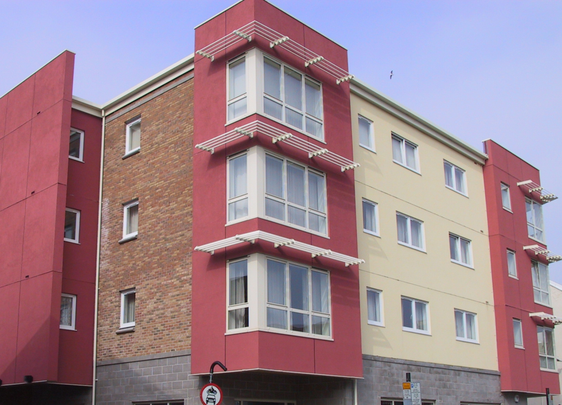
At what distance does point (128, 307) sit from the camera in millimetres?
21234

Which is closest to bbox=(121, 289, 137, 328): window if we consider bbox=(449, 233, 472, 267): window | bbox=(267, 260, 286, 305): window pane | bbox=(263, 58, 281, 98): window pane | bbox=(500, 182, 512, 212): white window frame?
bbox=(267, 260, 286, 305): window pane

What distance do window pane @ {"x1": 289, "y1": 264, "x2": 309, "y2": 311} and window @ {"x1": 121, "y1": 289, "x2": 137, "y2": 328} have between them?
17.3 ft

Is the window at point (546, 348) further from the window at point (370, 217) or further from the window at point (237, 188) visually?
the window at point (237, 188)

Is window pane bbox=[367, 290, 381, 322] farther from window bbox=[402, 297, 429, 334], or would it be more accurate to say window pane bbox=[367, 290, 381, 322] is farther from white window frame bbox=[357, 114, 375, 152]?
white window frame bbox=[357, 114, 375, 152]

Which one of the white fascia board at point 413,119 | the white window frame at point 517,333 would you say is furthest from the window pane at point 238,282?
the white window frame at point 517,333

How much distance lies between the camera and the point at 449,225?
25.8 meters

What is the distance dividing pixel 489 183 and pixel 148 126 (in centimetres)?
1383

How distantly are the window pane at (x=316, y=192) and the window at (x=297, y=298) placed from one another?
178 centimetres

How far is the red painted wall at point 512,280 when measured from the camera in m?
26.4

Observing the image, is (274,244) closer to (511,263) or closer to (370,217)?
(370,217)

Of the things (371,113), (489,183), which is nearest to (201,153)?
(371,113)

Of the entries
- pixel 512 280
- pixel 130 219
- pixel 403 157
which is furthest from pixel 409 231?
pixel 130 219

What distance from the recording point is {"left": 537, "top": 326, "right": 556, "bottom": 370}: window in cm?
2880

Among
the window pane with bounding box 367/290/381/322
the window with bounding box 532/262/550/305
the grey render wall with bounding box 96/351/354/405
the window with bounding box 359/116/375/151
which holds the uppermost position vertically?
the window with bounding box 359/116/375/151
